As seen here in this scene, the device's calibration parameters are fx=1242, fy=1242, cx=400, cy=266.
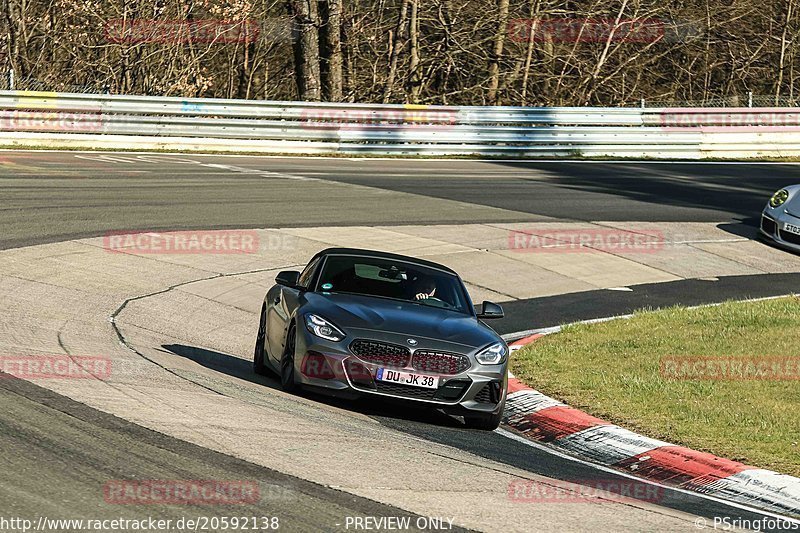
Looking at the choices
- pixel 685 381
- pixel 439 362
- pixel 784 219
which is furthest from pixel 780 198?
pixel 439 362

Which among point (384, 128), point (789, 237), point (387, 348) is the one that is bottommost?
point (789, 237)

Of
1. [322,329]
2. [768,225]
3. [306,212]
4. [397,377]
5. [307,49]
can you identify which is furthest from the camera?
[307,49]

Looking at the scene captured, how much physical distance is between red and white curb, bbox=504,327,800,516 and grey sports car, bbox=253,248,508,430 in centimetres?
52

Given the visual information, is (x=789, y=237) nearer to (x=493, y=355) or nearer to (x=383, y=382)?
(x=493, y=355)

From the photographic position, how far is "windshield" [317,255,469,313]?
10.8 metres

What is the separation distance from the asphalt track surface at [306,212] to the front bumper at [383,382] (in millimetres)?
238

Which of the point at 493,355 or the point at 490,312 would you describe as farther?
the point at 490,312

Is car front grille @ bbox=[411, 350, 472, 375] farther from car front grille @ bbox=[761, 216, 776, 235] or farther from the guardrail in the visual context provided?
the guardrail

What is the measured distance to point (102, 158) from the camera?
25.4 metres

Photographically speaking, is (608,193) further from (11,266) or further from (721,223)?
(11,266)

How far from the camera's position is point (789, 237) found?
66.7 feet

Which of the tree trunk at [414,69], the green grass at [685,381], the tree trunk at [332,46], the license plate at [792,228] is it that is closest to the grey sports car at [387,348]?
the green grass at [685,381]

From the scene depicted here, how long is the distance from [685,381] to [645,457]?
231 centimetres

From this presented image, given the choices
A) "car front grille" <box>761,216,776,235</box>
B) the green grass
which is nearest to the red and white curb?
the green grass
